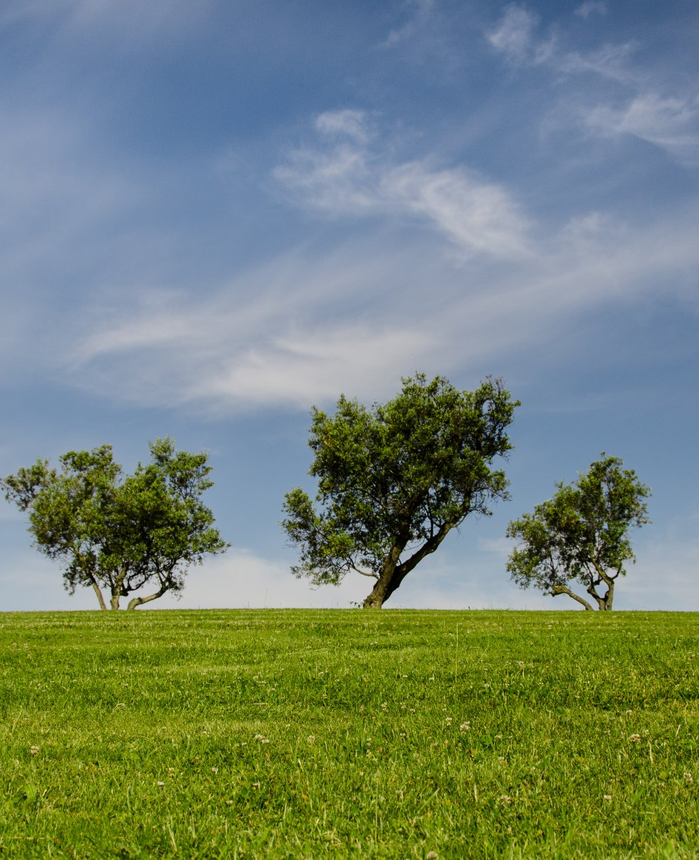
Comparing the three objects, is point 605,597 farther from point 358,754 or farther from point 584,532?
point 358,754

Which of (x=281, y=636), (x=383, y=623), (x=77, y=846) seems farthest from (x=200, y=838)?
(x=383, y=623)

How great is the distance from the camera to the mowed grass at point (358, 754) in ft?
18.3

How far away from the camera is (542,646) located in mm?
15453

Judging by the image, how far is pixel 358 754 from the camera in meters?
7.64

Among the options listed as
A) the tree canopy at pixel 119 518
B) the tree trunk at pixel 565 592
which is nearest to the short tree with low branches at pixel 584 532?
the tree trunk at pixel 565 592

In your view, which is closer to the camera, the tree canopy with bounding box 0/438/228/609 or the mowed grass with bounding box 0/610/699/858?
the mowed grass with bounding box 0/610/699/858

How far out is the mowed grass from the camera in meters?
5.59

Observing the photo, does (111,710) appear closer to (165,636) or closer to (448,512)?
(165,636)

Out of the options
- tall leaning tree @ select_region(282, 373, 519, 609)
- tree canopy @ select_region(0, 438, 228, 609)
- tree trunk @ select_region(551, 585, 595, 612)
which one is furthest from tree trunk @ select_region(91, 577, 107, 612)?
tree trunk @ select_region(551, 585, 595, 612)

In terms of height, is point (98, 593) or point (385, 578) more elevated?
point (385, 578)

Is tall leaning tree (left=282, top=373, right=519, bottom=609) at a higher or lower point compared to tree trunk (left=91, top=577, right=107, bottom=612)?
higher

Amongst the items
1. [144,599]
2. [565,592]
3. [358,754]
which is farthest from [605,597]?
[358,754]

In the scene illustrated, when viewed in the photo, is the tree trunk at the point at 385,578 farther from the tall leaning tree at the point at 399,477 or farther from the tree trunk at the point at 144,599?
the tree trunk at the point at 144,599

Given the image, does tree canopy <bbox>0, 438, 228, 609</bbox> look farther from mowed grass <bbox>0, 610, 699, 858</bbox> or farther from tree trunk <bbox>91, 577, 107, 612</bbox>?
mowed grass <bbox>0, 610, 699, 858</bbox>
